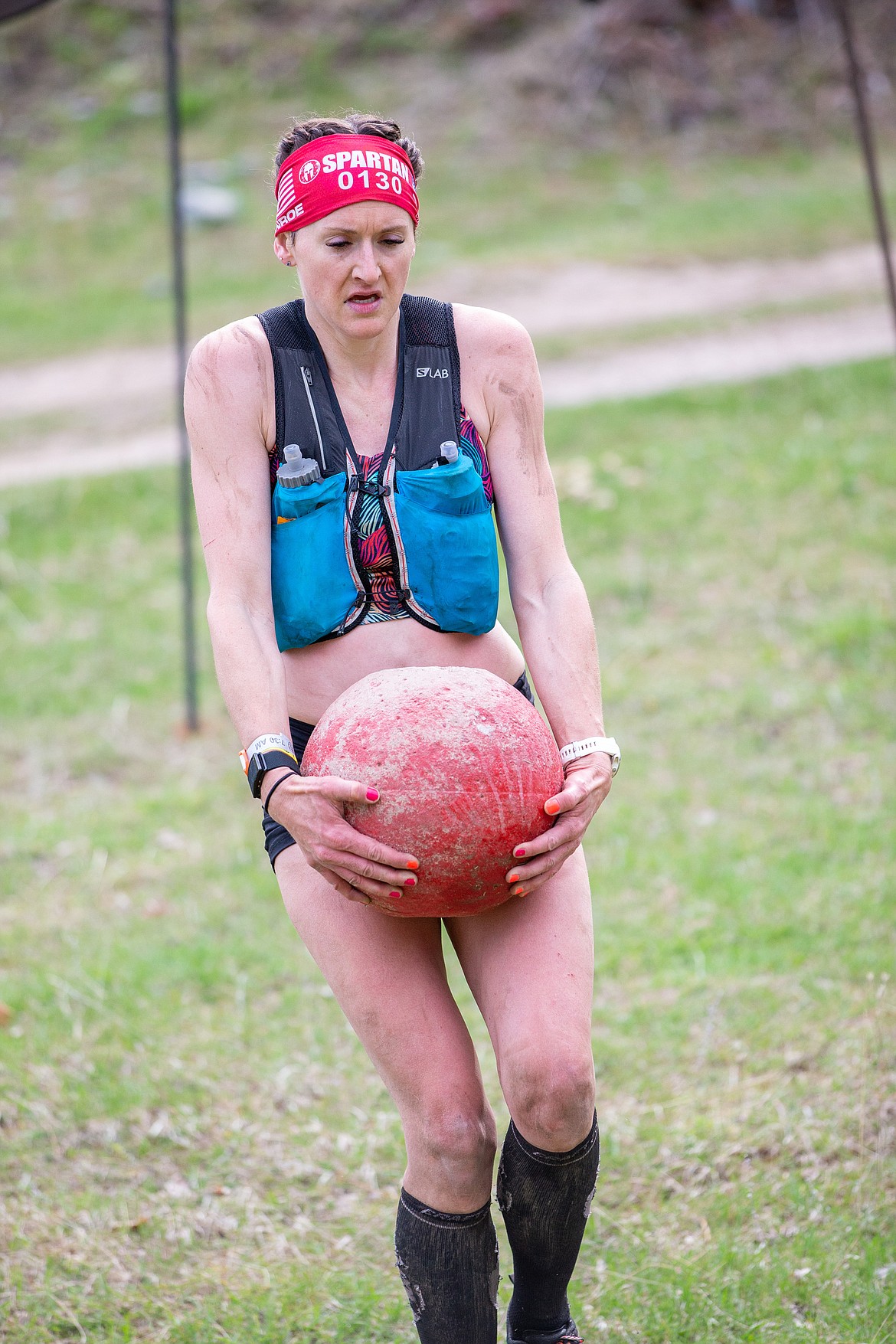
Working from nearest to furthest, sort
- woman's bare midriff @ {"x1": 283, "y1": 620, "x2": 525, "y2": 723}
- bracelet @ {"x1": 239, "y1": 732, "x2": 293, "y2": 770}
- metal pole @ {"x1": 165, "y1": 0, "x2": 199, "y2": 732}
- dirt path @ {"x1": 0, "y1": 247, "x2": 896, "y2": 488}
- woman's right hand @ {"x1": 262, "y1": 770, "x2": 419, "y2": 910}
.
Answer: woman's right hand @ {"x1": 262, "y1": 770, "x2": 419, "y2": 910} < bracelet @ {"x1": 239, "y1": 732, "x2": 293, "y2": 770} < woman's bare midriff @ {"x1": 283, "y1": 620, "x2": 525, "y2": 723} < metal pole @ {"x1": 165, "y1": 0, "x2": 199, "y2": 732} < dirt path @ {"x1": 0, "y1": 247, "x2": 896, "y2": 488}

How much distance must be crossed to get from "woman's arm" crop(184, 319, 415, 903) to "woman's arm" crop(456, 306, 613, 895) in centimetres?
48

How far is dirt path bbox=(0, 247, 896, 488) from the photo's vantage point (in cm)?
1089

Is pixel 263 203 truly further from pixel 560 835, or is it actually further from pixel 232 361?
pixel 560 835

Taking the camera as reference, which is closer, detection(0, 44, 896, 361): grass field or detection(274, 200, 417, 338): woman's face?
detection(274, 200, 417, 338): woman's face

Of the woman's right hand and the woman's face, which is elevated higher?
the woman's face

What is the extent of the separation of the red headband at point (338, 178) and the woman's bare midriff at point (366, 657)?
88cm

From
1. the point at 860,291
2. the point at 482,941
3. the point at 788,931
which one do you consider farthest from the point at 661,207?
the point at 482,941

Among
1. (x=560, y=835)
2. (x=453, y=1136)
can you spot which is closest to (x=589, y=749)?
(x=560, y=835)

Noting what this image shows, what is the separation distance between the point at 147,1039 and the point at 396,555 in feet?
8.04

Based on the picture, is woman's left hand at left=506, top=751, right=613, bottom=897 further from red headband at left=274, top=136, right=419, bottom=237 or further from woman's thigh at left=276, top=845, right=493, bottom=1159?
red headband at left=274, top=136, right=419, bottom=237

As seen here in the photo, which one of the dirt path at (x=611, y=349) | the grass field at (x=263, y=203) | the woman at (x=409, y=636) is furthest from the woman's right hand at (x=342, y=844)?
the grass field at (x=263, y=203)

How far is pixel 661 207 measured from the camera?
14.7m

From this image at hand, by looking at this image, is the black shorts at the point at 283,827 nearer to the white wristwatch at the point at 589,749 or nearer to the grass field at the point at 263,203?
the white wristwatch at the point at 589,749

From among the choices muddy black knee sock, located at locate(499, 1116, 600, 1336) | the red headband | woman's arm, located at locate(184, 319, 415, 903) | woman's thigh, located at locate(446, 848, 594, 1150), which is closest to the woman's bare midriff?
woman's arm, located at locate(184, 319, 415, 903)
